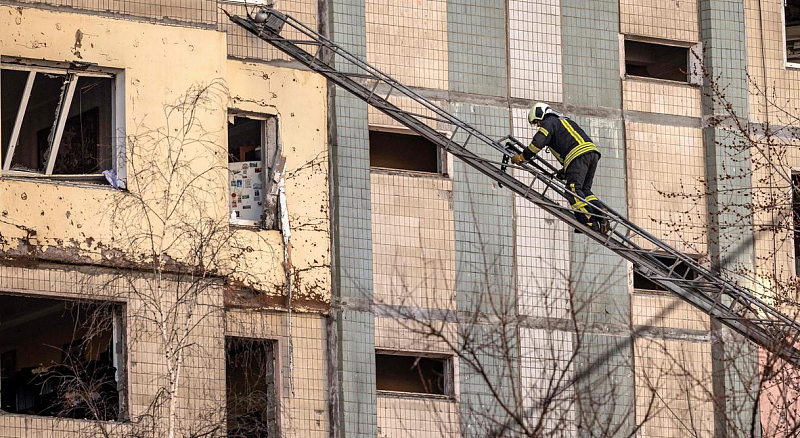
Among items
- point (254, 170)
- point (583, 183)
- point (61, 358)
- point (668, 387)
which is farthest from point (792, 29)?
point (61, 358)

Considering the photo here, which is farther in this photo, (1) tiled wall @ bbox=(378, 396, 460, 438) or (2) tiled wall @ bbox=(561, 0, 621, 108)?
(2) tiled wall @ bbox=(561, 0, 621, 108)

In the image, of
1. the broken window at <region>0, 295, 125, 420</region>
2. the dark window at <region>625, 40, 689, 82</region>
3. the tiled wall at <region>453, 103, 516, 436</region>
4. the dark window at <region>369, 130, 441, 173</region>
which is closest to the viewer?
the broken window at <region>0, 295, 125, 420</region>

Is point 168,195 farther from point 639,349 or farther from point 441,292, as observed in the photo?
point 639,349

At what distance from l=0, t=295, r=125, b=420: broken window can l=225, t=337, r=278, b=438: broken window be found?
139 cm

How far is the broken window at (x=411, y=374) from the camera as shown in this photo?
22.3 m

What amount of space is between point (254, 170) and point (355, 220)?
1.32m

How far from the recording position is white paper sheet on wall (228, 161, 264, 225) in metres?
21.8

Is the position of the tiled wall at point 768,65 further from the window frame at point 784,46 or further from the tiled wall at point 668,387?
the tiled wall at point 668,387

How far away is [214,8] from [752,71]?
7.93 metres

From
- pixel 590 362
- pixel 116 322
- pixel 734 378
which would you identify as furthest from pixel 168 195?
pixel 734 378

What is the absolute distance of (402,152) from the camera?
2319cm

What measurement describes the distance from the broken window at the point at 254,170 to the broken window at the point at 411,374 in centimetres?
221

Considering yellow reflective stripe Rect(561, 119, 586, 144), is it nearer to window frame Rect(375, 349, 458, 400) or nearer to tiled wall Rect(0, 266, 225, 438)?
window frame Rect(375, 349, 458, 400)

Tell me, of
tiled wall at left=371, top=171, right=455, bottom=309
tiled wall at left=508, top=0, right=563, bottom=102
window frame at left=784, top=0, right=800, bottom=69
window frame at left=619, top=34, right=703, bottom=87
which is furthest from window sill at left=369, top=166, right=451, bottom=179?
window frame at left=784, top=0, right=800, bottom=69
